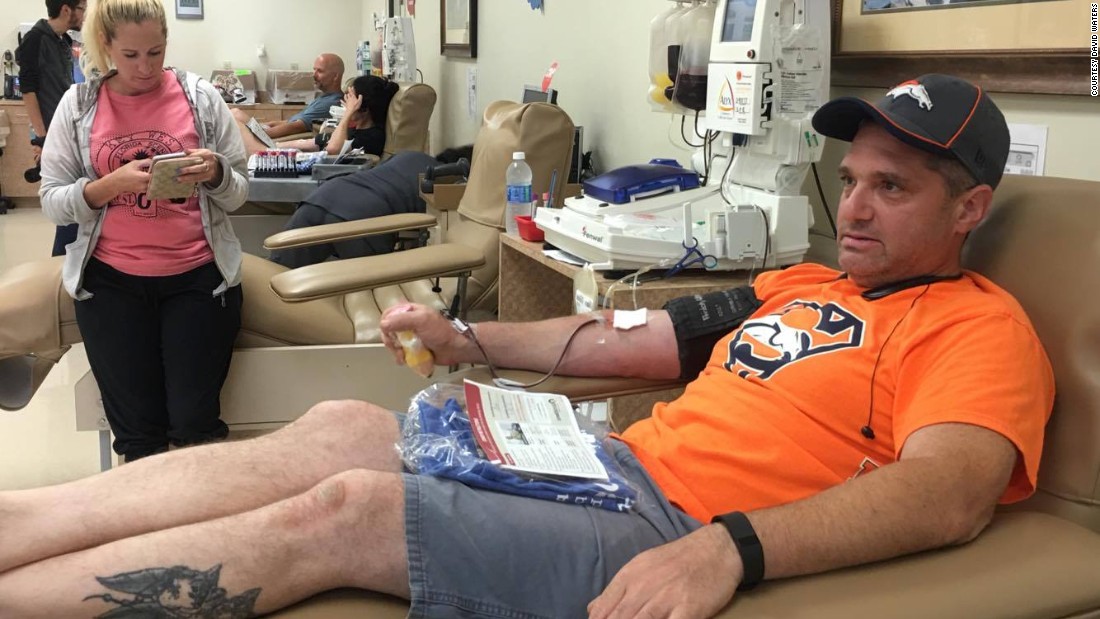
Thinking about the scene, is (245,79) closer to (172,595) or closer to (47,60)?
(47,60)

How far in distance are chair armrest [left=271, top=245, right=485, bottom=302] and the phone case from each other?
317mm

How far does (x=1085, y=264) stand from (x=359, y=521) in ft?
3.34

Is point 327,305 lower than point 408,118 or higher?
lower

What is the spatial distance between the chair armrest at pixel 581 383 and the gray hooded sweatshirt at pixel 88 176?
101cm

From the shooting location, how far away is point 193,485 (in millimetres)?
1265

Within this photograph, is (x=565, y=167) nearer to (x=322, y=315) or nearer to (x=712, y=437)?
(x=322, y=315)

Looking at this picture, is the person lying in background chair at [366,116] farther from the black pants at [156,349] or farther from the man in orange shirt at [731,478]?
the man in orange shirt at [731,478]

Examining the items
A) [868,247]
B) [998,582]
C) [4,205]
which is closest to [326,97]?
[4,205]

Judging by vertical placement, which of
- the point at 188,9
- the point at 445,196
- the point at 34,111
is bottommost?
the point at 445,196

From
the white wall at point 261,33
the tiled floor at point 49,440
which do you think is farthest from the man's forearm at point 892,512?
the white wall at point 261,33

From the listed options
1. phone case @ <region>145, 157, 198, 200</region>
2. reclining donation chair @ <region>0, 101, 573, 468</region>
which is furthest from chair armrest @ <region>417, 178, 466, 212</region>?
phone case @ <region>145, 157, 198, 200</region>

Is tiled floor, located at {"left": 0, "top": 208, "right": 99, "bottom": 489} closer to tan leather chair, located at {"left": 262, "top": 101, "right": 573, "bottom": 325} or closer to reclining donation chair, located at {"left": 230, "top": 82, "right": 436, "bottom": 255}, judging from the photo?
tan leather chair, located at {"left": 262, "top": 101, "right": 573, "bottom": 325}

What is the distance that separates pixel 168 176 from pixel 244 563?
4.36ft

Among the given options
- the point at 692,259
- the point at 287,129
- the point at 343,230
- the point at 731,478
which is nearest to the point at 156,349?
the point at 343,230
